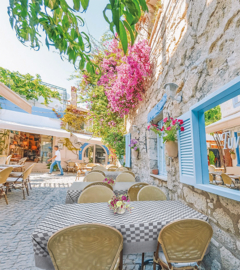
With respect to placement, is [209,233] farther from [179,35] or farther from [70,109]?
[70,109]

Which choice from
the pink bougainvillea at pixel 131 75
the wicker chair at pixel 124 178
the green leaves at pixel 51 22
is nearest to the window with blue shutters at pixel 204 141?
the green leaves at pixel 51 22

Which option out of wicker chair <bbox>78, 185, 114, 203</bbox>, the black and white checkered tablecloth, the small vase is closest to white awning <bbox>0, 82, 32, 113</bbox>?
wicker chair <bbox>78, 185, 114, 203</bbox>

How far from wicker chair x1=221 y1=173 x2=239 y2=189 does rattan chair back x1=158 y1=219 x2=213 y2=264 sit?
53 centimetres

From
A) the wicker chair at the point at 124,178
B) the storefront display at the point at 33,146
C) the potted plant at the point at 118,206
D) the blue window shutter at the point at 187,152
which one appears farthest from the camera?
the storefront display at the point at 33,146

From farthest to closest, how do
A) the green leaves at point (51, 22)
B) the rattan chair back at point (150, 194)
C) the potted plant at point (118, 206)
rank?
the rattan chair back at point (150, 194) → the potted plant at point (118, 206) → the green leaves at point (51, 22)

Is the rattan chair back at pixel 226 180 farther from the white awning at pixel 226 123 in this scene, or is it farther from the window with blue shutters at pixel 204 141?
the white awning at pixel 226 123

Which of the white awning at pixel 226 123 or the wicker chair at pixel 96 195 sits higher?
the white awning at pixel 226 123

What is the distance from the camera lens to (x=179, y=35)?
3176mm

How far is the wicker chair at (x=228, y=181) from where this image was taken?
1816mm

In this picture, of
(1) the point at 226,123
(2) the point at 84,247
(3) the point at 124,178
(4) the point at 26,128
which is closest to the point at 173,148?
(1) the point at 226,123

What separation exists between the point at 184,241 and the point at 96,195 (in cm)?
149

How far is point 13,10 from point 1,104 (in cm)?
1282

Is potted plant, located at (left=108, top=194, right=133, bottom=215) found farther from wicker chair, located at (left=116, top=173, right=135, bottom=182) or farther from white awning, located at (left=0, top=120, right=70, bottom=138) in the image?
white awning, located at (left=0, top=120, right=70, bottom=138)

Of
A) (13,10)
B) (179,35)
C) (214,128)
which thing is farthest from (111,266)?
(179,35)
